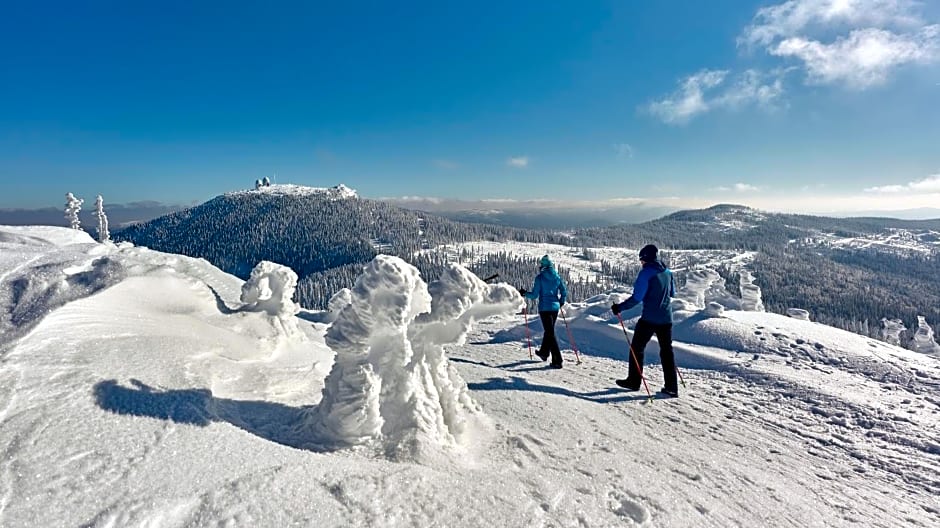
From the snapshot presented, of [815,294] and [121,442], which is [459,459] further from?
[815,294]

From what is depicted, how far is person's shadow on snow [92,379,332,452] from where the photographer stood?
423 cm

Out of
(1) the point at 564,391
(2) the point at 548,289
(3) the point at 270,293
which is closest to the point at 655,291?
(1) the point at 564,391

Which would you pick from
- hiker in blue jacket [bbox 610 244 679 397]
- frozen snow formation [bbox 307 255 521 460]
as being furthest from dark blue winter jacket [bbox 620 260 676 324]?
frozen snow formation [bbox 307 255 521 460]

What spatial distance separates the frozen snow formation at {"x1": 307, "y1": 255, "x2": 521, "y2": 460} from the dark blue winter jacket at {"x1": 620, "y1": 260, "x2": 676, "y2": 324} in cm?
405

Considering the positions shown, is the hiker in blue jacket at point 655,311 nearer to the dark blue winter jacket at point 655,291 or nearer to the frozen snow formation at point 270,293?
the dark blue winter jacket at point 655,291

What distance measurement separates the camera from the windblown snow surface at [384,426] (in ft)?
11.5

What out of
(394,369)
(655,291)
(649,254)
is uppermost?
(649,254)

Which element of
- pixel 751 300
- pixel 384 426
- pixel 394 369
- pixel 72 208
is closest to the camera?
pixel 384 426

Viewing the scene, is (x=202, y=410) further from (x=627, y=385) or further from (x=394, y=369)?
(x=627, y=385)

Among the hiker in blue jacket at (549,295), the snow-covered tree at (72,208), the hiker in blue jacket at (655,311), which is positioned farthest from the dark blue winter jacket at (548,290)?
the snow-covered tree at (72,208)

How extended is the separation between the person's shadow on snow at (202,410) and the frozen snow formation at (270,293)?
16.7ft

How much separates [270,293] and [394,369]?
22.4 feet

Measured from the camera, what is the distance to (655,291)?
823 cm

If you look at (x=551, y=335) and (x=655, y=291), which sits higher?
(x=655, y=291)
